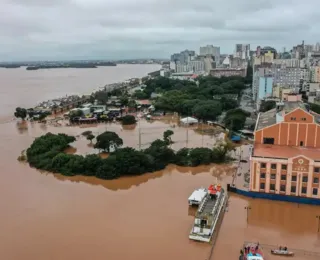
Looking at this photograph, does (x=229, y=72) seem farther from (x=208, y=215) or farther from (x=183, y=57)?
(x=208, y=215)

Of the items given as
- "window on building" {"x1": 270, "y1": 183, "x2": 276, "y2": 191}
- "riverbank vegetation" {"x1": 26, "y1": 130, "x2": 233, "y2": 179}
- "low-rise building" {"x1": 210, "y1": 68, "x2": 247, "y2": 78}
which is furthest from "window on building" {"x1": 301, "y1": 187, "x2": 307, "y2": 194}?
"low-rise building" {"x1": 210, "y1": 68, "x2": 247, "y2": 78}

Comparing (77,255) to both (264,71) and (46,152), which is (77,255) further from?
(264,71)

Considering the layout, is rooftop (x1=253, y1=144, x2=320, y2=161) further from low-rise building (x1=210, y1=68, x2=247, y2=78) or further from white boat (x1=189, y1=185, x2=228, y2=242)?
low-rise building (x1=210, y1=68, x2=247, y2=78)

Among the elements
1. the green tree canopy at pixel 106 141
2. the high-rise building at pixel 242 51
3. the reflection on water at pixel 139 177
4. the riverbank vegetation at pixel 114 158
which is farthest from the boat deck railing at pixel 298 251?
the high-rise building at pixel 242 51

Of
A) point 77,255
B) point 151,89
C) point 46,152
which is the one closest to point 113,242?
point 77,255

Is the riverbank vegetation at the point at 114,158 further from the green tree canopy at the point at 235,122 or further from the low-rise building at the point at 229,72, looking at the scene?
the low-rise building at the point at 229,72

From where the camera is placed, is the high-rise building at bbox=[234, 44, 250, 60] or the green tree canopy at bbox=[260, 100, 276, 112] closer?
the green tree canopy at bbox=[260, 100, 276, 112]
